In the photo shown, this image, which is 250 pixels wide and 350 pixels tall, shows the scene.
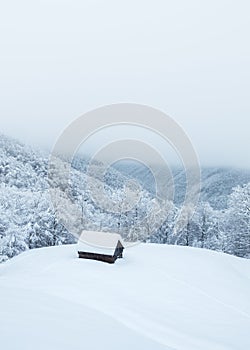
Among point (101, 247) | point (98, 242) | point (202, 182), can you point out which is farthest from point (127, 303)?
point (202, 182)

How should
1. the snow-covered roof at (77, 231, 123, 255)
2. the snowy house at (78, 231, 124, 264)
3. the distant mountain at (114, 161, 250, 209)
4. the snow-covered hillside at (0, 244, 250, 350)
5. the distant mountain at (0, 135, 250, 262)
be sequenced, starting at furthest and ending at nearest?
the distant mountain at (114, 161, 250, 209) < the distant mountain at (0, 135, 250, 262) < the snow-covered roof at (77, 231, 123, 255) < the snowy house at (78, 231, 124, 264) < the snow-covered hillside at (0, 244, 250, 350)

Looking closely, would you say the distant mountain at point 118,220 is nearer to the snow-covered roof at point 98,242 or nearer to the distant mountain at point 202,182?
the distant mountain at point 202,182

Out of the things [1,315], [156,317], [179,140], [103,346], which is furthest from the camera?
[179,140]

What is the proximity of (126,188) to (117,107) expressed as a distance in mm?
13409

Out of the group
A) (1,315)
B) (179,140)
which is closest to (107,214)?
(179,140)

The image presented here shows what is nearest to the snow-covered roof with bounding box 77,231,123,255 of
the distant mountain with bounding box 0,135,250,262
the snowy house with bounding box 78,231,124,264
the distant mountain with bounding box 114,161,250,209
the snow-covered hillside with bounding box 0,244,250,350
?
the snowy house with bounding box 78,231,124,264

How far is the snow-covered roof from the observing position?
19906mm

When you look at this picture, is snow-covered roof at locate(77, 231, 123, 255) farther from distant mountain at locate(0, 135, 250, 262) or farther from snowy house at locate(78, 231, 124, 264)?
distant mountain at locate(0, 135, 250, 262)

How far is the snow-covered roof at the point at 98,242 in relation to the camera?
19906mm

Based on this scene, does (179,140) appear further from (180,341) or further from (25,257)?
(180,341)

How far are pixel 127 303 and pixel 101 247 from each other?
8121 mm

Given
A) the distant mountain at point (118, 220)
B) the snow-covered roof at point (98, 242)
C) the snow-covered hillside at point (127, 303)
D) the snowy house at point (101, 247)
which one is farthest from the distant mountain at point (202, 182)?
the snow-covered hillside at point (127, 303)

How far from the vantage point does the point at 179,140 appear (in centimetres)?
2897

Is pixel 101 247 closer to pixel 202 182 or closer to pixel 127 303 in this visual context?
pixel 127 303
